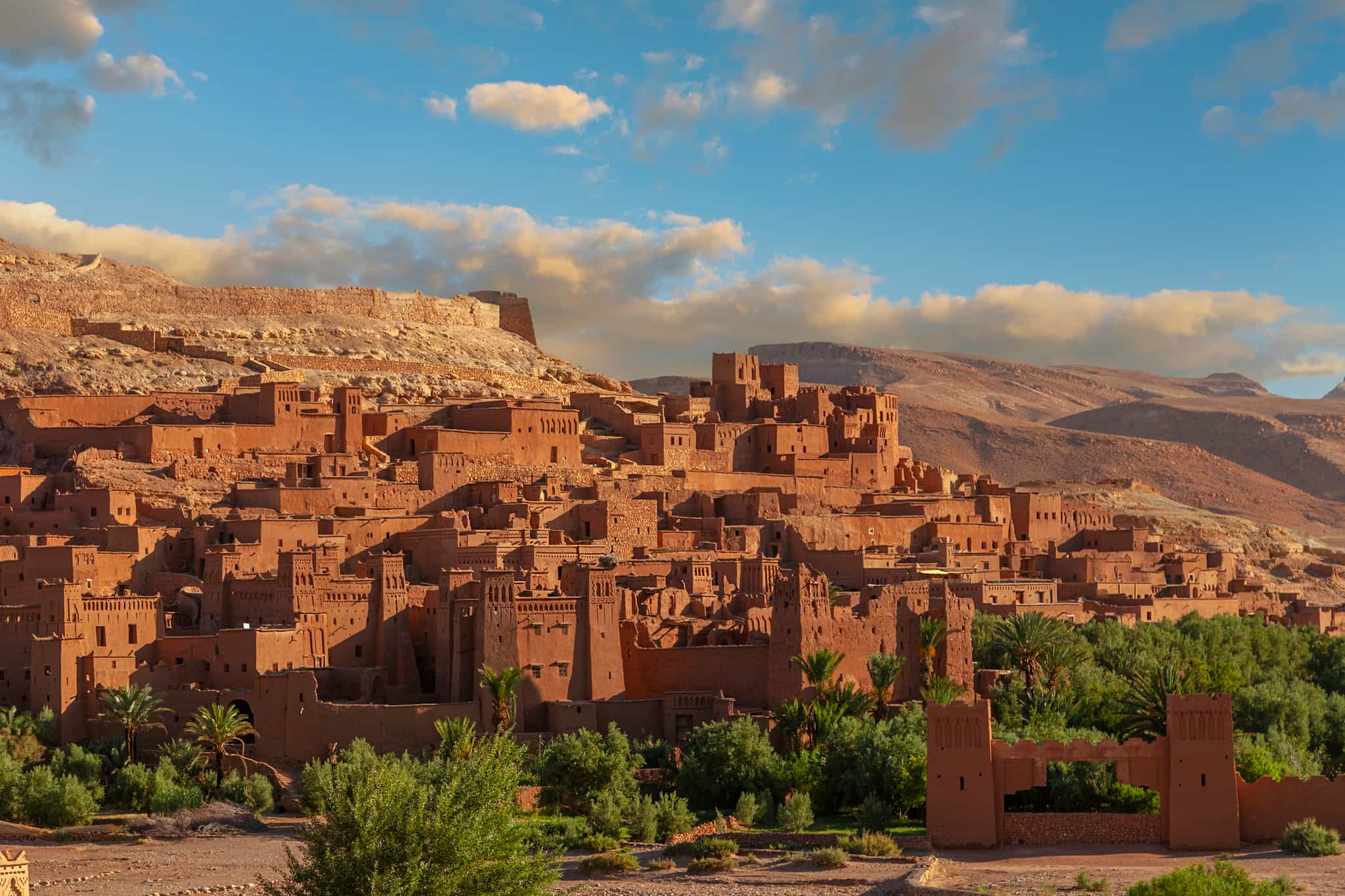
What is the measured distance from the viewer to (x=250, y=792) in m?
35.3

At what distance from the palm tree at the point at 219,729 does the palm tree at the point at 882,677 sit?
437 inches

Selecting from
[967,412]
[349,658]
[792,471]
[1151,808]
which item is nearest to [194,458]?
[349,658]

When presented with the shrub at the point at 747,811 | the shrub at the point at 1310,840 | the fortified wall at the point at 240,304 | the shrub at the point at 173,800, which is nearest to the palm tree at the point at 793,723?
the shrub at the point at 747,811

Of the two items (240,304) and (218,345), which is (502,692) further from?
(240,304)

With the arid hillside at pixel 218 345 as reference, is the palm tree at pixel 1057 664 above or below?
below

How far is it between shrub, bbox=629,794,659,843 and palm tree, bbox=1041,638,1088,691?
942 cm

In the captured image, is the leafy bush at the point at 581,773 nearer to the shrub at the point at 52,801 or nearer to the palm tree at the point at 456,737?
the palm tree at the point at 456,737

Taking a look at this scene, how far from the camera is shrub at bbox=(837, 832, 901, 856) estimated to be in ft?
100

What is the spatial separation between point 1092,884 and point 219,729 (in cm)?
1585

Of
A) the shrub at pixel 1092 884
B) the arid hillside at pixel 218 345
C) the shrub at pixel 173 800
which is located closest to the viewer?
the shrub at pixel 1092 884

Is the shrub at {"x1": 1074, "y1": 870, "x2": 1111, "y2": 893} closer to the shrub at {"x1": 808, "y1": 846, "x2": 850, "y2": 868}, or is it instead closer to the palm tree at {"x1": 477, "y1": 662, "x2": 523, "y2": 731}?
the shrub at {"x1": 808, "y1": 846, "x2": 850, "y2": 868}

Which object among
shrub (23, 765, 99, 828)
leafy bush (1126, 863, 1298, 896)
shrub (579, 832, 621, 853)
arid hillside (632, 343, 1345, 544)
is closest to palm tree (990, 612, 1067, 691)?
shrub (579, 832, 621, 853)

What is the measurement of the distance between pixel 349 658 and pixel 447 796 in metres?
16.6

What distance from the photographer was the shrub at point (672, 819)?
108 feet
